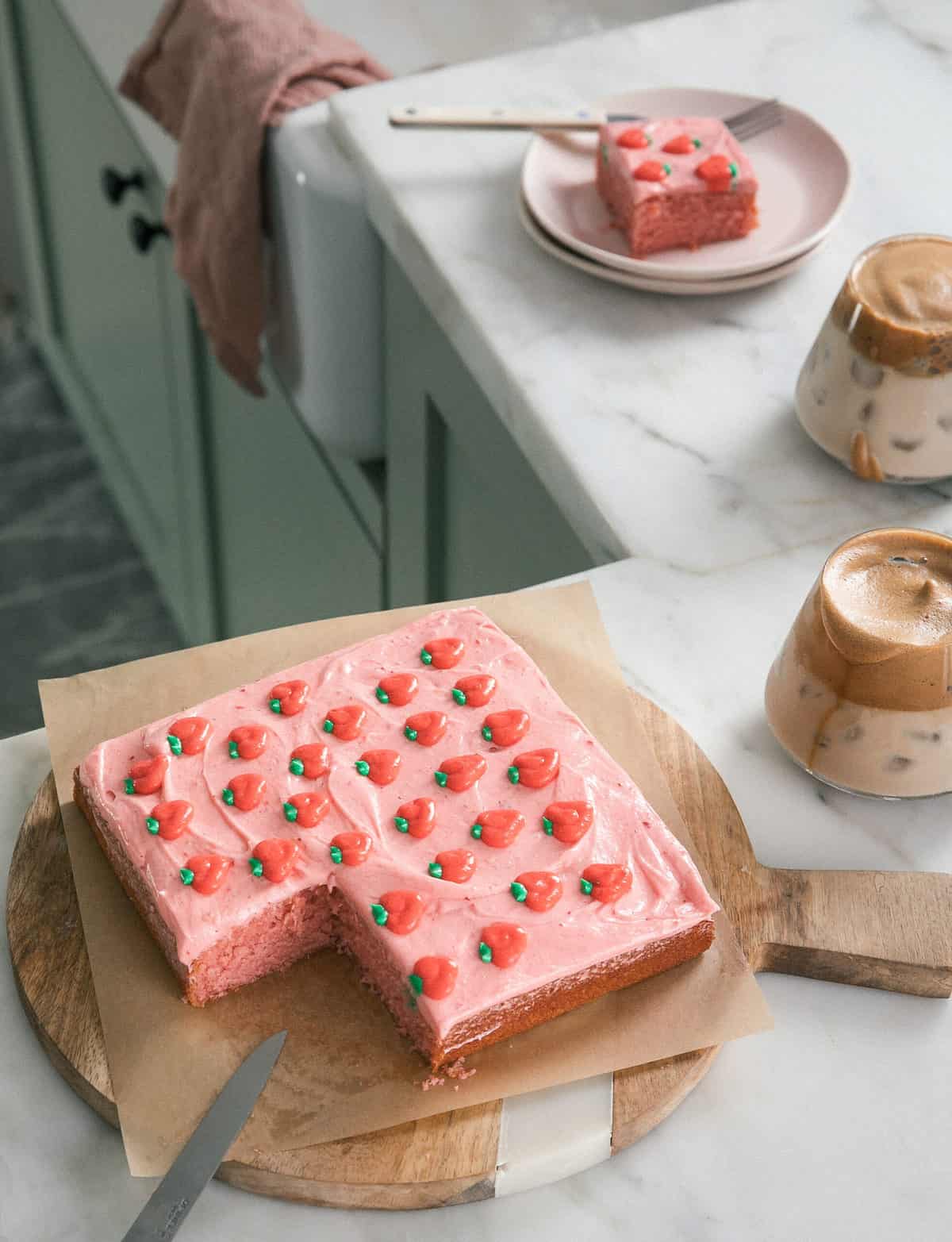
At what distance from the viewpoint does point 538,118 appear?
1436mm

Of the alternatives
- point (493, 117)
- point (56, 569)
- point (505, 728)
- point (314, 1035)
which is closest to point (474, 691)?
point (505, 728)

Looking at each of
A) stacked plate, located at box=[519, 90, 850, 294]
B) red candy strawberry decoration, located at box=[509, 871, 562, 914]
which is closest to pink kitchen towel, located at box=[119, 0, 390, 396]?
stacked plate, located at box=[519, 90, 850, 294]

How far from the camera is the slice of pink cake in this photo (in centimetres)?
129

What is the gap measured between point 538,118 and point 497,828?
0.81 metres

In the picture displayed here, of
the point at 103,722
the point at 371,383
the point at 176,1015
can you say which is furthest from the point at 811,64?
the point at 176,1015

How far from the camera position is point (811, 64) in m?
1.56

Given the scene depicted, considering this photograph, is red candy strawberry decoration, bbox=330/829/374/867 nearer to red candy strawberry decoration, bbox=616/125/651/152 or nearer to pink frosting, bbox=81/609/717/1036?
pink frosting, bbox=81/609/717/1036

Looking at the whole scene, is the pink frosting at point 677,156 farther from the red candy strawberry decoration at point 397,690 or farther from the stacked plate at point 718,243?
the red candy strawberry decoration at point 397,690

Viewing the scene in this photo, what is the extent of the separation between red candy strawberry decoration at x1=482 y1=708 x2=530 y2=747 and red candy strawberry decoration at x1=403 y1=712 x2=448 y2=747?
29mm

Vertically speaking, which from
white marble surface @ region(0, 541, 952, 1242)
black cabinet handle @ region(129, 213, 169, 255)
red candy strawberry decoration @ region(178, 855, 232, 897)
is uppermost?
red candy strawberry decoration @ region(178, 855, 232, 897)

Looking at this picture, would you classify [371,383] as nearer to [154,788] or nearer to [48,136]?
[154,788]

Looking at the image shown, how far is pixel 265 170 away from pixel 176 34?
0.21 metres

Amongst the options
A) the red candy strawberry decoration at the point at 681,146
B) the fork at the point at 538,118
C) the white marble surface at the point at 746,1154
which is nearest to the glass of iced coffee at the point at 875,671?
the white marble surface at the point at 746,1154

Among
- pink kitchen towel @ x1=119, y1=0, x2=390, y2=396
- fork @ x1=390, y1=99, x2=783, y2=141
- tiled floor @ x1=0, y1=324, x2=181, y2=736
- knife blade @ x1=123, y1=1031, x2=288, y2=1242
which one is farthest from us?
tiled floor @ x1=0, y1=324, x2=181, y2=736
